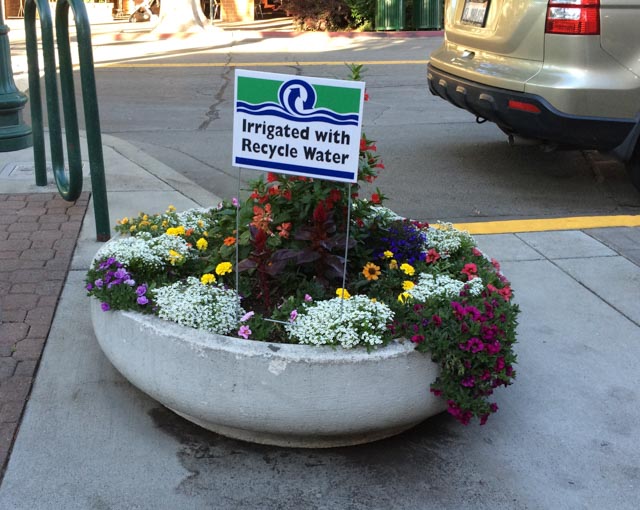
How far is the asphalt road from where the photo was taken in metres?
6.91

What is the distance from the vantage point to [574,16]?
6113 mm

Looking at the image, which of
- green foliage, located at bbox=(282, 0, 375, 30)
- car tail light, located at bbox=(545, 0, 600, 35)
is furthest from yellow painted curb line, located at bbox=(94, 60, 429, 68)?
car tail light, located at bbox=(545, 0, 600, 35)

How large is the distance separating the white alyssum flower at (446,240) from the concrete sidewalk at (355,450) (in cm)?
62

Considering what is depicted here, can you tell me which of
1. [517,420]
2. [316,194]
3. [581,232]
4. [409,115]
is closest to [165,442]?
[316,194]

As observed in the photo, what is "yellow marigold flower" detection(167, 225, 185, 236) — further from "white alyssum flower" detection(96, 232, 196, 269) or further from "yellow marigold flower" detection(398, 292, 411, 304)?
"yellow marigold flower" detection(398, 292, 411, 304)

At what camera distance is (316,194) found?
3672 mm

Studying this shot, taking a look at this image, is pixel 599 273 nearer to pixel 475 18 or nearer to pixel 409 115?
pixel 475 18

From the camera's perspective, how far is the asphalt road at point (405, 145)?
6914mm

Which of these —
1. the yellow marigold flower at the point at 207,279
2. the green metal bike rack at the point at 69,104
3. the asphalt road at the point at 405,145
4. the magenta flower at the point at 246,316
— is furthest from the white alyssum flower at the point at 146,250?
the asphalt road at the point at 405,145

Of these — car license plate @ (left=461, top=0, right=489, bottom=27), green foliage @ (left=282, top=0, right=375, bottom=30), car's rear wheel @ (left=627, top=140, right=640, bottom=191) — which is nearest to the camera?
car's rear wheel @ (left=627, top=140, right=640, bottom=191)

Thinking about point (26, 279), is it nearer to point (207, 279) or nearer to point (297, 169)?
point (207, 279)

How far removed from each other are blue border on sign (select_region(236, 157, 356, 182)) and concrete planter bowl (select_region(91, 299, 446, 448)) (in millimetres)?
705

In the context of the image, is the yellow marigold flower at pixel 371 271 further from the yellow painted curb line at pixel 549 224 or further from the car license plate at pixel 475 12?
the car license plate at pixel 475 12

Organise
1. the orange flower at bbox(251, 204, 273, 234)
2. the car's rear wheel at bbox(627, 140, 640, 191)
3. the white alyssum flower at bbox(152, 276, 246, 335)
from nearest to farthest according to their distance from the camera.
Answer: the white alyssum flower at bbox(152, 276, 246, 335), the orange flower at bbox(251, 204, 273, 234), the car's rear wheel at bbox(627, 140, 640, 191)
